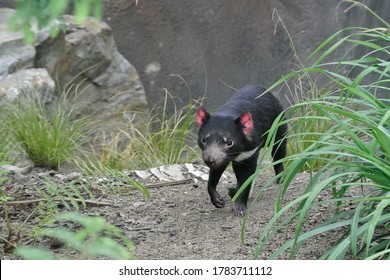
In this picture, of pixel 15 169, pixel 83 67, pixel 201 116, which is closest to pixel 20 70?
pixel 83 67

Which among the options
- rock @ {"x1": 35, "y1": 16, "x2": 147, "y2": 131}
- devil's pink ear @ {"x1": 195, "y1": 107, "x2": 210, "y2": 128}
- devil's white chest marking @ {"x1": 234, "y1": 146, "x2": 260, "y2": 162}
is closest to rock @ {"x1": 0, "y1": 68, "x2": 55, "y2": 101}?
rock @ {"x1": 35, "y1": 16, "x2": 147, "y2": 131}

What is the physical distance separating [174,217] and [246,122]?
707 millimetres

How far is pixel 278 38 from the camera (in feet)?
26.4

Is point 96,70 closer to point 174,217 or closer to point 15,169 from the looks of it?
point 15,169

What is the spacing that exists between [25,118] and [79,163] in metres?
0.56

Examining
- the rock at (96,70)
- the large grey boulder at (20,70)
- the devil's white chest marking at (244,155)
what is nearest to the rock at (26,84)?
the large grey boulder at (20,70)

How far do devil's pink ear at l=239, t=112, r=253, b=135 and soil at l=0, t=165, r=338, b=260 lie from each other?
45 centimetres

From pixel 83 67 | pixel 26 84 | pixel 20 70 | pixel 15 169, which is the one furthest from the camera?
pixel 83 67

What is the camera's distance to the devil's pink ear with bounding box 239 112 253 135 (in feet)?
14.8

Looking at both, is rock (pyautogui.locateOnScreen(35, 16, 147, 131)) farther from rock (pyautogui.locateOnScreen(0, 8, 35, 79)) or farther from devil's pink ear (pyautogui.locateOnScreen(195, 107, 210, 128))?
devil's pink ear (pyautogui.locateOnScreen(195, 107, 210, 128))

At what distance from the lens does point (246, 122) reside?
14.9 feet

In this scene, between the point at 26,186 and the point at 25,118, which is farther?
the point at 25,118
